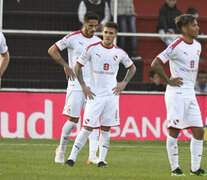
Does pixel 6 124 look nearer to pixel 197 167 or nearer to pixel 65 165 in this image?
pixel 65 165

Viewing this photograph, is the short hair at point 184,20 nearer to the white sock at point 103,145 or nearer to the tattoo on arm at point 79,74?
the tattoo on arm at point 79,74

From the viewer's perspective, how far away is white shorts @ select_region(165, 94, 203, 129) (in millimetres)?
9289

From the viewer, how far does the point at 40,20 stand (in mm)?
17797

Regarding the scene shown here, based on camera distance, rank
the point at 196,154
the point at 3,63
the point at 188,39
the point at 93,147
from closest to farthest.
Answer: the point at 3,63 → the point at 196,154 → the point at 188,39 → the point at 93,147

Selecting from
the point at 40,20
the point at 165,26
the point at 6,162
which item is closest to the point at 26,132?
the point at 40,20

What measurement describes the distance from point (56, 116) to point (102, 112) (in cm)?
605

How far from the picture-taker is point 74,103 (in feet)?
37.3

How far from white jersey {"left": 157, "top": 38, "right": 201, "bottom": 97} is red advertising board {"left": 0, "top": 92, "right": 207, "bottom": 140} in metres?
7.23

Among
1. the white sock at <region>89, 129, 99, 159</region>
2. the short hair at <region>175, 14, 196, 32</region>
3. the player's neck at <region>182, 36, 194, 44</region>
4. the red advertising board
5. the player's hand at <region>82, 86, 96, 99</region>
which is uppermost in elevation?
the short hair at <region>175, 14, 196, 32</region>

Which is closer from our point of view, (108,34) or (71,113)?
(108,34)

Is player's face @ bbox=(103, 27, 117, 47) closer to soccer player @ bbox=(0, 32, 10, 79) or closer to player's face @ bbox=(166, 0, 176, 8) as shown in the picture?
soccer player @ bbox=(0, 32, 10, 79)

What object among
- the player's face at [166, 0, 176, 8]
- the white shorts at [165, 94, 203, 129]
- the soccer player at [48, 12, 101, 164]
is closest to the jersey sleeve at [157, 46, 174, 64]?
the white shorts at [165, 94, 203, 129]

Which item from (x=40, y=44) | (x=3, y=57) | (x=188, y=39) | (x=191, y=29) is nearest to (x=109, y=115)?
(x=188, y=39)

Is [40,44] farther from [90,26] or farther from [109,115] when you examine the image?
[109,115]
